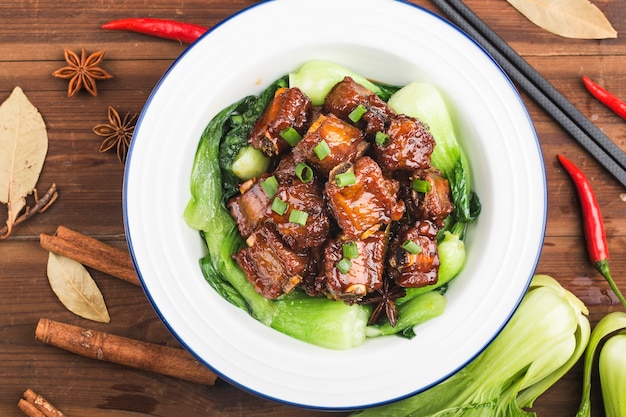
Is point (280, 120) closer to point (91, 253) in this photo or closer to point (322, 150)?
point (322, 150)

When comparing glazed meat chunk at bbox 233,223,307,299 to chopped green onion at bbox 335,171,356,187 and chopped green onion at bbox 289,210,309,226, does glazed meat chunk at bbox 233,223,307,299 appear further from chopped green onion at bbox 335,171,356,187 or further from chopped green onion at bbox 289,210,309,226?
chopped green onion at bbox 335,171,356,187

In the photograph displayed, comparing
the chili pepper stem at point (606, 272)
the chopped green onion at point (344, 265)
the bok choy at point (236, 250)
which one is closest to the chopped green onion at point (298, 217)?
the chopped green onion at point (344, 265)

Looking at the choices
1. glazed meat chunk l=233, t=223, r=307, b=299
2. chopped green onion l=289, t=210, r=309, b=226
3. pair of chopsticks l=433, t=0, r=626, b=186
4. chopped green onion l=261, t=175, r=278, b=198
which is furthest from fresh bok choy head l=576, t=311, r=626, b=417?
chopped green onion l=261, t=175, r=278, b=198

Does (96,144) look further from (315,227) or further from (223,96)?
(315,227)

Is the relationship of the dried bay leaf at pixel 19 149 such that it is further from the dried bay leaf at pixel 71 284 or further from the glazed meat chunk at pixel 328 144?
the glazed meat chunk at pixel 328 144

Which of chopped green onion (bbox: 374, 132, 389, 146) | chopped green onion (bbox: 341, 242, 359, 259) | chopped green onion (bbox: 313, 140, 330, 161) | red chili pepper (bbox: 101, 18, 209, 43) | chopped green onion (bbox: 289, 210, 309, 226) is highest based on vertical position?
red chili pepper (bbox: 101, 18, 209, 43)

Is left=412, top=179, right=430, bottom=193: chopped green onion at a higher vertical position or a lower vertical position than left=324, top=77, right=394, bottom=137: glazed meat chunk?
lower

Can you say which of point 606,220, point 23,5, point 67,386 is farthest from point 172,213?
point 606,220

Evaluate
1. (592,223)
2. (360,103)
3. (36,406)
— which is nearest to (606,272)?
A: (592,223)
